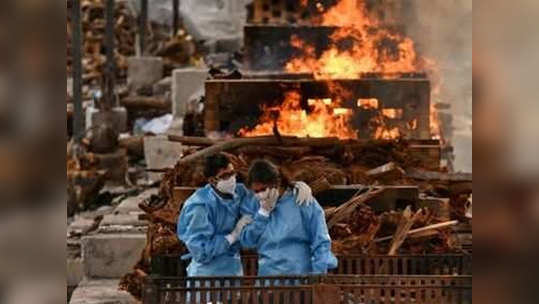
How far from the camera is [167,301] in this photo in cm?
586

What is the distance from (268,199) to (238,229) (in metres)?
0.38

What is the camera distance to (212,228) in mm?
7430

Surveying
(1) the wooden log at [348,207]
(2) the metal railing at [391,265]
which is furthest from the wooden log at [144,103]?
(2) the metal railing at [391,265]

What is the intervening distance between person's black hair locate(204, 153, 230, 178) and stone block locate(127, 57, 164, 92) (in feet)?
63.6

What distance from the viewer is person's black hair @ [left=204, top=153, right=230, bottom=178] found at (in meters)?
11.0

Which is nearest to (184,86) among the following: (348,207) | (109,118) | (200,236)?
(109,118)

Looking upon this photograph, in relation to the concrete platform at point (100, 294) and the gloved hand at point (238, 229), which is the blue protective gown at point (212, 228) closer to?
the gloved hand at point (238, 229)

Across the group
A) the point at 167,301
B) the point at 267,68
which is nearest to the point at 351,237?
the point at 167,301

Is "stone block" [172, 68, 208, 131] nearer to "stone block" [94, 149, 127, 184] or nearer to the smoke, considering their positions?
"stone block" [94, 149, 127, 184]

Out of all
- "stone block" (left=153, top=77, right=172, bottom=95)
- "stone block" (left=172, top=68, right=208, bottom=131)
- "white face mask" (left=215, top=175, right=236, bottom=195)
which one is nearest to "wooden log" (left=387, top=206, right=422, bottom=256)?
"white face mask" (left=215, top=175, right=236, bottom=195)

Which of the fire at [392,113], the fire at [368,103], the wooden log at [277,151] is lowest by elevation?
the wooden log at [277,151]

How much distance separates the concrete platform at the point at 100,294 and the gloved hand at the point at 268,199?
291cm

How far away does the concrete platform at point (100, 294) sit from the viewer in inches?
391

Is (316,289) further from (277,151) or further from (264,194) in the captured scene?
(277,151)
